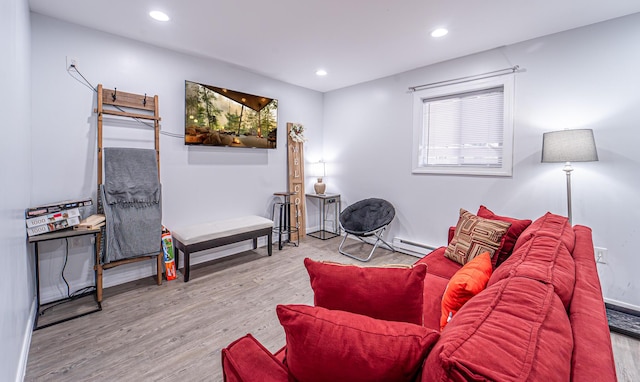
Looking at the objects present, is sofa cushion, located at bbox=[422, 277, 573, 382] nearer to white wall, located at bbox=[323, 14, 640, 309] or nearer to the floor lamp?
the floor lamp

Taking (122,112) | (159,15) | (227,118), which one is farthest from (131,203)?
(159,15)

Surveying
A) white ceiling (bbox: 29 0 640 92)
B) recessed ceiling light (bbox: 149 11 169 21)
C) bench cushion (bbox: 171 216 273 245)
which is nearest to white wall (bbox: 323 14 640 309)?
white ceiling (bbox: 29 0 640 92)

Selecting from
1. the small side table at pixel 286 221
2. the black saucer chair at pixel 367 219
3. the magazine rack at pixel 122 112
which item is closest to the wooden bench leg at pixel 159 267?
the magazine rack at pixel 122 112

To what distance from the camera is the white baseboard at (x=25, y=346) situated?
66.5 inches

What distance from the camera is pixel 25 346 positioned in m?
1.93

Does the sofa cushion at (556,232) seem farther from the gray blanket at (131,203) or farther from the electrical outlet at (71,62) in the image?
the electrical outlet at (71,62)

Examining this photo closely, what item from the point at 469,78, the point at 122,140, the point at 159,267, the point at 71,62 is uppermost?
the point at 469,78

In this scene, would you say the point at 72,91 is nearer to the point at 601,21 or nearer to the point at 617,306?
the point at 601,21

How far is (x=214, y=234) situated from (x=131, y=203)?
0.87 meters

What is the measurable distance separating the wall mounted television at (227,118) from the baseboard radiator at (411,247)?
7.57ft

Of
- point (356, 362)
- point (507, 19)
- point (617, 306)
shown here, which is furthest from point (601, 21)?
point (356, 362)

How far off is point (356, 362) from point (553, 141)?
9.28 ft

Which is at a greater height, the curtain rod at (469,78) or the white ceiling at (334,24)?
the white ceiling at (334,24)

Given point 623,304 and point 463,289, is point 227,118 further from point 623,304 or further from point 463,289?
point 623,304
